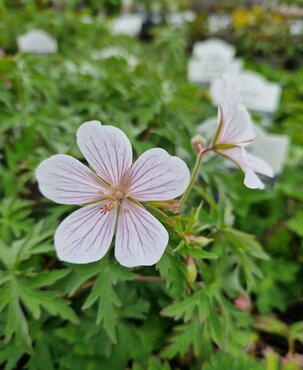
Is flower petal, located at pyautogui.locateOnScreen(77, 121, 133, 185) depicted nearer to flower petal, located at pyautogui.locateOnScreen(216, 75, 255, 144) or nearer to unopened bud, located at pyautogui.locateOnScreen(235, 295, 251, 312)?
flower petal, located at pyautogui.locateOnScreen(216, 75, 255, 144)

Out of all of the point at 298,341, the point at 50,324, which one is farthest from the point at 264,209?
the point at 50,324

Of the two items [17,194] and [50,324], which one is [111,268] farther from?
[17,194]

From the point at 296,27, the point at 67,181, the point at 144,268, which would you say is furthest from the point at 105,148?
the point at 296,27

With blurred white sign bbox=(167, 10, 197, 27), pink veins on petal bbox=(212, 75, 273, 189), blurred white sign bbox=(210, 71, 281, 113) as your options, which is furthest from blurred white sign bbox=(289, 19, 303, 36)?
pink veins on petal bbox=(212, 75, 273, 189)

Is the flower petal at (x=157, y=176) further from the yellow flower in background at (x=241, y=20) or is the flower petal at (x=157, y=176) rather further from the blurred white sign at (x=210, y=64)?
the yellow flower in background at (x=241, y=20)

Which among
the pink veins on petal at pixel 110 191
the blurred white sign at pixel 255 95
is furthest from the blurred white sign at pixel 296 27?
the pink veins on petal at pixel 110 191
